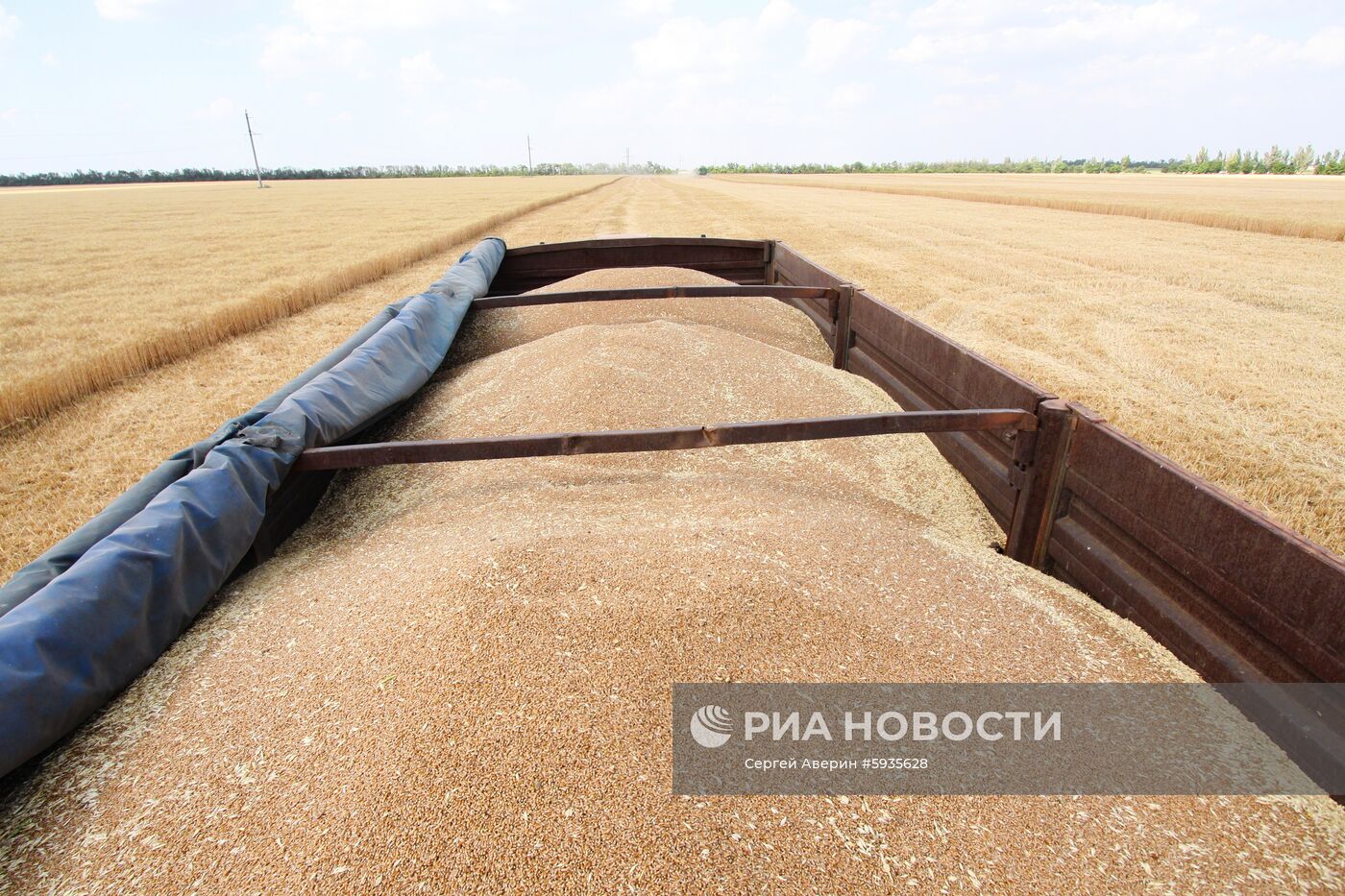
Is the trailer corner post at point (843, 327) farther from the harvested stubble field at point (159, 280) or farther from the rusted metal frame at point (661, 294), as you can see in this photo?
the harvested stubble field at point (159, 280)

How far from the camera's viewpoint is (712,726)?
4.28 feet

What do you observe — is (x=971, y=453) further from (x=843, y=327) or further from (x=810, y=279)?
(x=810, y=279)

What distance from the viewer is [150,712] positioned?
1.37 m

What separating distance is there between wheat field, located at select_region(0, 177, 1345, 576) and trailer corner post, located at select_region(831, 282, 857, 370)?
4.62 ft

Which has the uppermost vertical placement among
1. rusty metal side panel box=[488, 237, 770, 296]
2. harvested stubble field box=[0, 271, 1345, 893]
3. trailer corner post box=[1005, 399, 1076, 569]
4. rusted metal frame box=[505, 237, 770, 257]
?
rusted metal frame box=[505, 237, 770, 257]

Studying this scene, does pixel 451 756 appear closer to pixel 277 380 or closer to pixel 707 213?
pixel 277 380

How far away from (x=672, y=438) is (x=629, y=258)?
14.6 feet

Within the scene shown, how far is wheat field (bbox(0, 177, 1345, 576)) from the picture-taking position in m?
3.03

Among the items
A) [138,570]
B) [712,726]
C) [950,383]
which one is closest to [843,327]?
[950,383]

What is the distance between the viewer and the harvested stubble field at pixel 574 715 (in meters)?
1.08

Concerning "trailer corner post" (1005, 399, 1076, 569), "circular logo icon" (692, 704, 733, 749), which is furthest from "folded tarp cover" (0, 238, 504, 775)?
"trailer corner post" (1005, 399, 1076, 569)

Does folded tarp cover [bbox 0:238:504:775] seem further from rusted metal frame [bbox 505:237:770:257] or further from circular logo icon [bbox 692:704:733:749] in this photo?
rusted metal frame [bbox 505:237:770:257]

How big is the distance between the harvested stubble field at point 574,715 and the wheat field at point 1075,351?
5.51 ft

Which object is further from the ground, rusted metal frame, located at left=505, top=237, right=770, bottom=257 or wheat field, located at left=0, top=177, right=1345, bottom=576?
rusted metal frame, located at left=505, top=237, right=770, bottom=257
